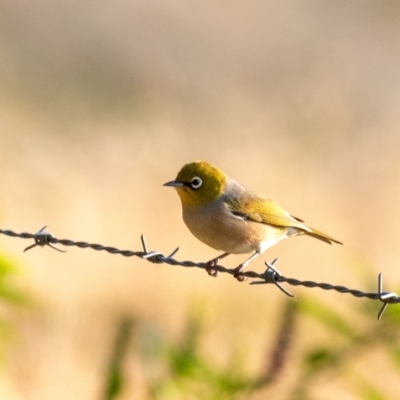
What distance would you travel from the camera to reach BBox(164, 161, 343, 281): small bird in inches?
227

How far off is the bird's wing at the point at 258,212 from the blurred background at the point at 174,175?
2.30 feet

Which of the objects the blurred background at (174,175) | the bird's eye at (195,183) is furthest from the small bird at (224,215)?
the blurred background at (174,175)

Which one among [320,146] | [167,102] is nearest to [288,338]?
[320,146]

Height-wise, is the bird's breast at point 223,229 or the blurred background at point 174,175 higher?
the blurred background at point 174,175

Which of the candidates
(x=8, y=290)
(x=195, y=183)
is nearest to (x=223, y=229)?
(x=195, y=183)

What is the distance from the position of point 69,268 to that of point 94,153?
418cm

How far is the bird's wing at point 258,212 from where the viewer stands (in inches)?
234

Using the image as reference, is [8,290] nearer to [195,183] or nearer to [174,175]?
[195,183]

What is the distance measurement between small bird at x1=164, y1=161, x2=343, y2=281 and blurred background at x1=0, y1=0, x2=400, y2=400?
572mm

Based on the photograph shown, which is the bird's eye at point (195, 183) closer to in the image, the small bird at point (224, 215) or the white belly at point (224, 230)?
the small bird at point (224, 215)

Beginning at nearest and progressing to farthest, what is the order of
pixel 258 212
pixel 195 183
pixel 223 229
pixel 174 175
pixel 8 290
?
pixel 8 290
pixel 223 229
pixel 195 183
pixel 258 212
pixel 174 175

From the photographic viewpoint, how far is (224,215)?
5828mm

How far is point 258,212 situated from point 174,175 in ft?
29.2

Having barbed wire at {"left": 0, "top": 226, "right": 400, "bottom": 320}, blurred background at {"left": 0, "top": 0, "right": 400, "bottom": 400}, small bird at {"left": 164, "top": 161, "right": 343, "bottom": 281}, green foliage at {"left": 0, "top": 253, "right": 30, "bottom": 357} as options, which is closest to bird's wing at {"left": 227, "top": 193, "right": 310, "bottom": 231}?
small bird at {"left": 164, "top": 161, "right": 343, "bottom": 281}
